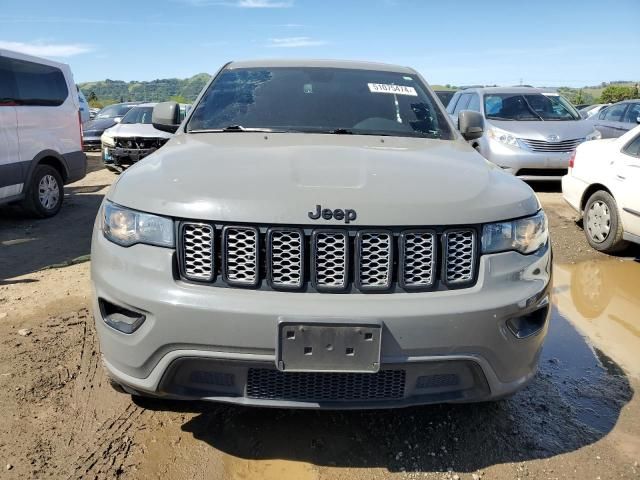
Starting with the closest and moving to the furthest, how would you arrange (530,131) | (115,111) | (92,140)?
(530,131)
(92,140)
(115,111)

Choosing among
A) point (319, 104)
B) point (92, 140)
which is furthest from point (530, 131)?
point (92, 140)

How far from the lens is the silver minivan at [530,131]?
29.0 feet

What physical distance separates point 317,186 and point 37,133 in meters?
6.22

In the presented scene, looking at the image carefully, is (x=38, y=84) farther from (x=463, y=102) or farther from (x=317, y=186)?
(x=463, y=102)

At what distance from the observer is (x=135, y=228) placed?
2160 mm

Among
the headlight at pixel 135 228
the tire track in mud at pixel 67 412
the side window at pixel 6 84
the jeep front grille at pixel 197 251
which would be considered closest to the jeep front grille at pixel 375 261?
the jeep front grille at pixel 197 251

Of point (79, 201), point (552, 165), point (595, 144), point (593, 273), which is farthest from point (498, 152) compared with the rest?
point (79, 201)

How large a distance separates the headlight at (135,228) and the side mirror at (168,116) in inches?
59.6

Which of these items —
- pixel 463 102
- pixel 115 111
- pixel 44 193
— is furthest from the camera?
pixel 115 111

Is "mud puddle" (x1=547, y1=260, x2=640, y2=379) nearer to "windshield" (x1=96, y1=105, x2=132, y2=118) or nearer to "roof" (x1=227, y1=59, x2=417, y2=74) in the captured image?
"roof" (x1=227, y1=59, x2=417, y2=74)

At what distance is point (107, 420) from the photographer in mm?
2666

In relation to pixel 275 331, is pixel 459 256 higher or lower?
higher

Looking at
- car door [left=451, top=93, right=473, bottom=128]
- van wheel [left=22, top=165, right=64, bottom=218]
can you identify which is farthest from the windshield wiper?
car door [left=451, top=93, right=473, bottom=128]

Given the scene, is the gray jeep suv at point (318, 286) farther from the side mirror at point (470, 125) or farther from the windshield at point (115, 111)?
the windshield at point (115, 111)
